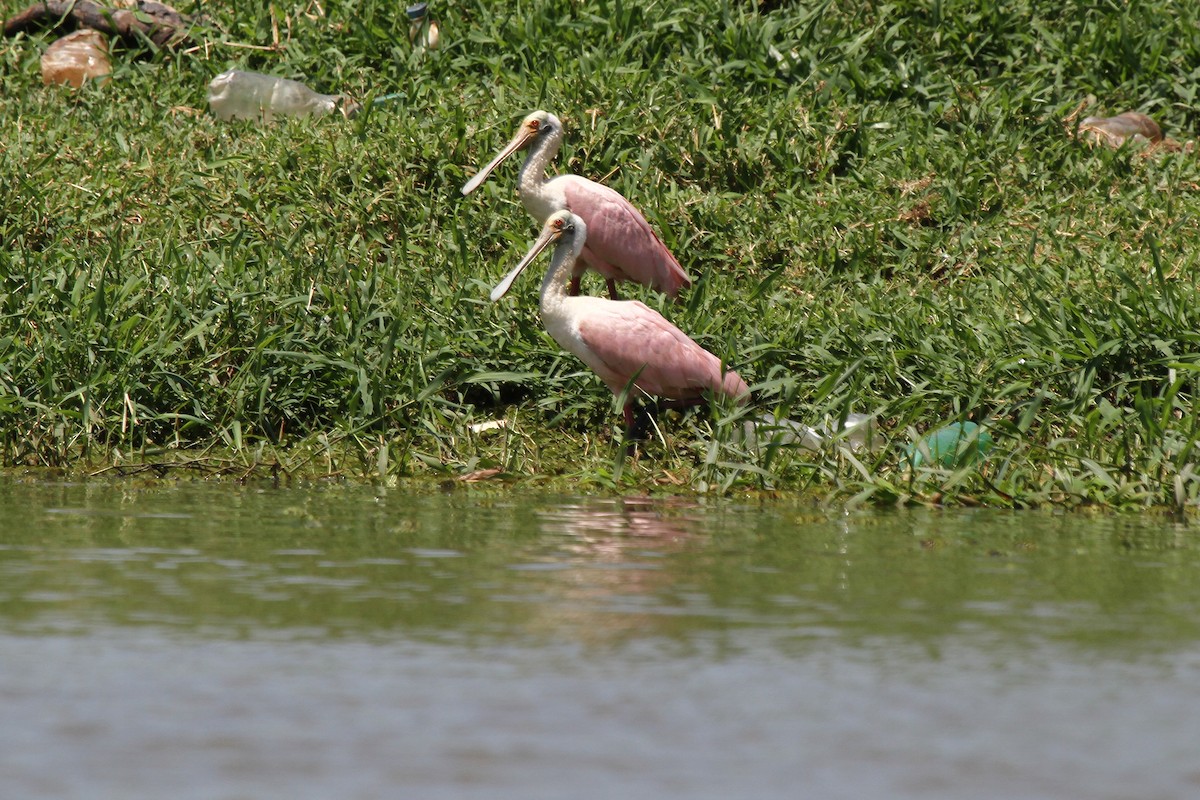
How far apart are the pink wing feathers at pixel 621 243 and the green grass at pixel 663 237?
0.23 metres

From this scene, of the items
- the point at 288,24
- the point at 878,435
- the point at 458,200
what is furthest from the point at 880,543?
the point at 288,24

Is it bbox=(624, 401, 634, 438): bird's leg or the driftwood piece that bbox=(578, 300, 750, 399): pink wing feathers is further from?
the driftwood piece

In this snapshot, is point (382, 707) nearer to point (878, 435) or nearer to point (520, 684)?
point (520, 684)

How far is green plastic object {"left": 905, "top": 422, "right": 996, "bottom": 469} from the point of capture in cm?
552

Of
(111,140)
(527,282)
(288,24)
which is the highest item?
(288,24)

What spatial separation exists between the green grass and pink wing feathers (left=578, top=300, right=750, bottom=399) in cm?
15

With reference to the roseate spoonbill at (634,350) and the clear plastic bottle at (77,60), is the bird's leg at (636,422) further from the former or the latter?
the clear plastic bottle at (77,60)

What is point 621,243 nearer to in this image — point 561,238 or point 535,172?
point 561,238

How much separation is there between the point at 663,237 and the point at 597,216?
678 millimetres

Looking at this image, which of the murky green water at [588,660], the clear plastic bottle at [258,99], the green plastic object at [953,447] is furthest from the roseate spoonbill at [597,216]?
the murky green water at [588,660]

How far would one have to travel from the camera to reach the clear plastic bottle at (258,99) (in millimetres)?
9312

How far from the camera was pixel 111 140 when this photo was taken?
8828 millimetres

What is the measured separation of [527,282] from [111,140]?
8.96ft

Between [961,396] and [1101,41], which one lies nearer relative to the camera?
[961,396]
